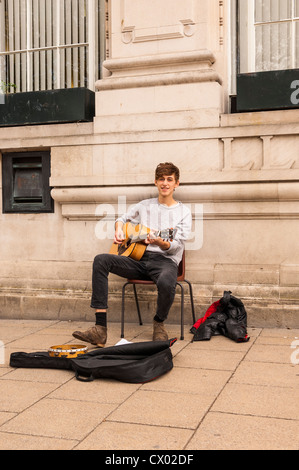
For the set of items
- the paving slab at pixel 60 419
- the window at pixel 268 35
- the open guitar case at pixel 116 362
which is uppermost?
the window at pixel 268 35

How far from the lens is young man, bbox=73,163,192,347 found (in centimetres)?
510

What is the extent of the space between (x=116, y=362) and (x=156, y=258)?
154 cm

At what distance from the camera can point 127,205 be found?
6188 millimetres

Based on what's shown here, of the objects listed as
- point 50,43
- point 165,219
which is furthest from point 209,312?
point 50,43

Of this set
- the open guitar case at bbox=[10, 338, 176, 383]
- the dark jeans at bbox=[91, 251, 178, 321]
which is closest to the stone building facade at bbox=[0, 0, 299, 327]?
the dark jeans at bbox=[91, 251, 178, 321]

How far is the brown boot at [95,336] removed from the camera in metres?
4.91

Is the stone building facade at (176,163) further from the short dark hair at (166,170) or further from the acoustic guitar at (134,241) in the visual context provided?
the acoustic guitar at (134,241)

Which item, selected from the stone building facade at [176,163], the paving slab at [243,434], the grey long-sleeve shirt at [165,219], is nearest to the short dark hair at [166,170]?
the grey long-sleeve shirt at [165,219]

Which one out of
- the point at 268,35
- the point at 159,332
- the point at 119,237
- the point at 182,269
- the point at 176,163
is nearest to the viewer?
the point at 159,332

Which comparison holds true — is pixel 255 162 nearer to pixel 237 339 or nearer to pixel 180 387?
pixel 237 339

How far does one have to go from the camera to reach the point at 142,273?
550 cm

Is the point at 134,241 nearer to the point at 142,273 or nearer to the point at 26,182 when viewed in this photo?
the point at 142,273

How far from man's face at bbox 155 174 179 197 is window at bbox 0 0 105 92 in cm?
189

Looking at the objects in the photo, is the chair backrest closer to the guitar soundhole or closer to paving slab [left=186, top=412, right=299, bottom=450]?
the guitar soundhole
